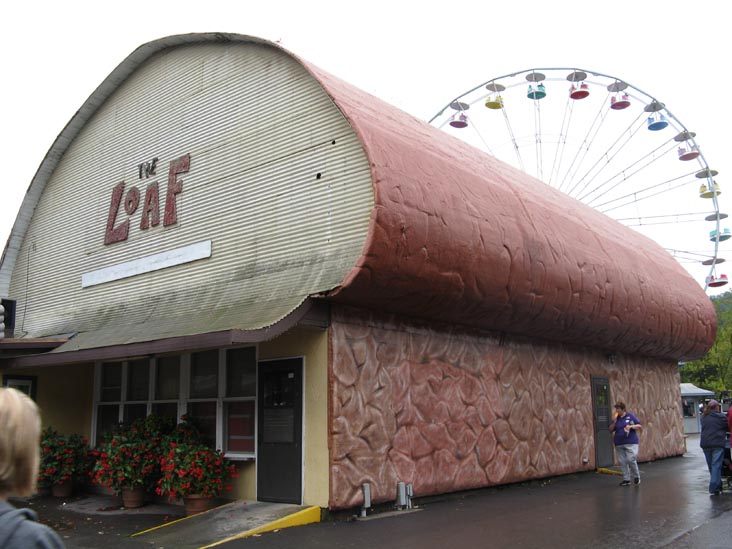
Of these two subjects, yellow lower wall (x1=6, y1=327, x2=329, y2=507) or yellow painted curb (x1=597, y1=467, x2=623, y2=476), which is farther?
yellow painted curb (x1=597, y1=467, x2=623, y2=476)

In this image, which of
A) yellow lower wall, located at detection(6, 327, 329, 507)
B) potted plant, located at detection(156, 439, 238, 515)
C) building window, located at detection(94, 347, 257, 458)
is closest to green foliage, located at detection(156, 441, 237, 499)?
potted plant, located at detection(156, 439, 238, 515)

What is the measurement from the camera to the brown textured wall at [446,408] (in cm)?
1010

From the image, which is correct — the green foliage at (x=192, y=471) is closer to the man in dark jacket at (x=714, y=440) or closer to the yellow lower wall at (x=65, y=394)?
the yellow lower wall at (x=65, y=394)

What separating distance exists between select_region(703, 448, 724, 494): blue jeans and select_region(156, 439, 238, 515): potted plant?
8.38 meters

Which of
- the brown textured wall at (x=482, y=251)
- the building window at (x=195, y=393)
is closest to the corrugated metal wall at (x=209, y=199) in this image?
the brown textured wall at (x=482, y=251)

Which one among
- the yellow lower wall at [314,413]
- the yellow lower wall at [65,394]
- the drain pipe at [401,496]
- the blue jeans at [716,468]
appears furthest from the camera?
the yellow lower wall at [65,394]

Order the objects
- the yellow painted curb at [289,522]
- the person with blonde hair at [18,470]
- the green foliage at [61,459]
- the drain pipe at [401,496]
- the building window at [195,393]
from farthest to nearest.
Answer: the green foliage at [61,459], the building window at [195,393], the drain pipe at [401,496], the yellow painted curb at [289,522], the person with blonde hair at [18,470]

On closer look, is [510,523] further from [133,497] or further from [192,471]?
[133,497]

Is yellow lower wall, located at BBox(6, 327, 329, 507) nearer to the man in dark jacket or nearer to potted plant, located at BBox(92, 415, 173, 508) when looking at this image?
potted plant, located at BBox(92, 415, 173, 508)

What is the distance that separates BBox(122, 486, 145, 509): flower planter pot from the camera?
1129 centimetres

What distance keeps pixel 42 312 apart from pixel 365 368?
9491 millimetres

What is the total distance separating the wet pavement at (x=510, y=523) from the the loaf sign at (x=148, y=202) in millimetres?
5455

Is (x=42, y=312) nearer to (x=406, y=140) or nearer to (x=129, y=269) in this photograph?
(x=129, y=269)

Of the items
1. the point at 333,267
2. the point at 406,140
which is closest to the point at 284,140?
the point at 406,140
